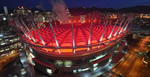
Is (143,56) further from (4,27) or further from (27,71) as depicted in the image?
(4,27)

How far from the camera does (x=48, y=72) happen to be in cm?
1958

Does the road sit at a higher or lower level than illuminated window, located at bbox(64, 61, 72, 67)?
lower

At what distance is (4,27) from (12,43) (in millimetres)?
25873

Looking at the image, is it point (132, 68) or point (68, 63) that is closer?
point (68, 63)

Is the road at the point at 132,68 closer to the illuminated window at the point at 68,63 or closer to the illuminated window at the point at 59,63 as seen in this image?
the illuminated window at the point at 68,63

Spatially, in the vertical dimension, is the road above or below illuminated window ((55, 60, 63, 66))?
below

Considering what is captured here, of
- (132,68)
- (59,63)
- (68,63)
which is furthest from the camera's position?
(132,68)

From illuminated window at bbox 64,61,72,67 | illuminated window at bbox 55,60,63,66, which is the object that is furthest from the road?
illuminated window at bbox 55,60,63,66

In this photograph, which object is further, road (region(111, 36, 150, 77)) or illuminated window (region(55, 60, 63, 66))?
road (region(111, 36, 150, 77))

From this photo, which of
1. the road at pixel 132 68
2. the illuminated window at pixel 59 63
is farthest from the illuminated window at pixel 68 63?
the road at pixel 132 68

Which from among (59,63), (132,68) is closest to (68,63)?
(59,63)

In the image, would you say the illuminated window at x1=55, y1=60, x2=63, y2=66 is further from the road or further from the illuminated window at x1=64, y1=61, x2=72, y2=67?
the road

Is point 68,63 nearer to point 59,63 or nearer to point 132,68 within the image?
point 59,63

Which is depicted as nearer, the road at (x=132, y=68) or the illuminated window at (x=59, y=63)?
the illuminated window at (x=59, y=63)
